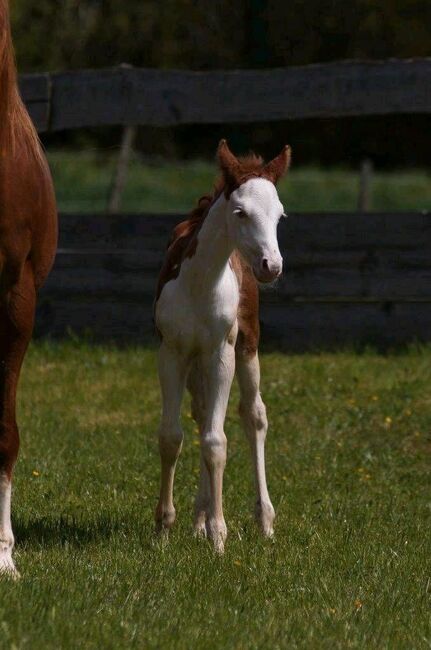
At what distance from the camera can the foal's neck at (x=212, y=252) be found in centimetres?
648

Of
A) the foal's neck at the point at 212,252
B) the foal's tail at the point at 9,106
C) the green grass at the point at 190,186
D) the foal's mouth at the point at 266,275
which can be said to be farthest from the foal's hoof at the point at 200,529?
the green grass at the point at 190,186

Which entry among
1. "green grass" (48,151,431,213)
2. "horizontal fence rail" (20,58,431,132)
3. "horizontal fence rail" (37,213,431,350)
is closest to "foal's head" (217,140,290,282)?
"horizontal fence rail" (37,213,431,350)

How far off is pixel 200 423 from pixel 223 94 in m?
5.29

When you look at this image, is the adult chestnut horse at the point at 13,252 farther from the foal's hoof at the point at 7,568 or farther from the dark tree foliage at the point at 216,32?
the dark tree foliage at the point at 216,32

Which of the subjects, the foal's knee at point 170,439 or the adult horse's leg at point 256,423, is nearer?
the foal's knee at point 170,439

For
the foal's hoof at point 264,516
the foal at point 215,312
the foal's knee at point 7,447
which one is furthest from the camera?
the foal's hoof at point 264,516

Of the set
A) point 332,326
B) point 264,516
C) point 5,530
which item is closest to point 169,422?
point 264,516

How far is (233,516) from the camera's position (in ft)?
24.2

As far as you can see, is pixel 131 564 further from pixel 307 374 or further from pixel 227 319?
pixel 307 374

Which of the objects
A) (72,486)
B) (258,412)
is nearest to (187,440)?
(72,486)

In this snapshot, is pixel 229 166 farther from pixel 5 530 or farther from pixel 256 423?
pixel 5 530

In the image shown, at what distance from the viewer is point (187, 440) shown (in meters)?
9.19

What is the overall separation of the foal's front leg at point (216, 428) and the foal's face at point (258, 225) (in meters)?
0.59

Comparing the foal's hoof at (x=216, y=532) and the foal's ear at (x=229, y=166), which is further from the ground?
the foal's ear at (x=229, y=166)
